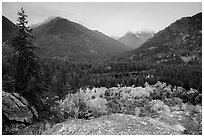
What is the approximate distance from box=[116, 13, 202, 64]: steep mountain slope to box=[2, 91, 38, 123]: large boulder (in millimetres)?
92277

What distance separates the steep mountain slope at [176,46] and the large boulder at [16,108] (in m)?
92.3

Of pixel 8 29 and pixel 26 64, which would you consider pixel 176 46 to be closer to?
pixel 8 29

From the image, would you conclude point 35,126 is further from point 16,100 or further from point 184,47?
point 184,47

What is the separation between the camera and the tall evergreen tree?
469 inches

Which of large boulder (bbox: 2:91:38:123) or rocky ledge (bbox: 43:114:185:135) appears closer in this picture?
rocky ledge (bbox: 43:114:185:135)

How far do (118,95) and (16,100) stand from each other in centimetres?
1157

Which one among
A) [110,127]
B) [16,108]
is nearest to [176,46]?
[110,127]

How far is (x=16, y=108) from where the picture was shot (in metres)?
11.7

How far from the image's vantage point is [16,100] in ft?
39.4

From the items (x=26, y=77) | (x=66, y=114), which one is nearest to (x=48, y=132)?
(x=66, y=114)

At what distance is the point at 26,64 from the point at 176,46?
5155 inches

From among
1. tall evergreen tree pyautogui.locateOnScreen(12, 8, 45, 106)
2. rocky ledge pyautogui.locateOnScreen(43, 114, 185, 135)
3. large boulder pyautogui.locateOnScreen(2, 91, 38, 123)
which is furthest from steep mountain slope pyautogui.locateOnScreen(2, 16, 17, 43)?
rocky ledge pyautogui.locateOnScreen(43, 114, 185, 135)

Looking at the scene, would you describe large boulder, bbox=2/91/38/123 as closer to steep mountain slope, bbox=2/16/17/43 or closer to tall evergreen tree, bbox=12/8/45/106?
tall evergreen tree, bbox=12/8/45/106

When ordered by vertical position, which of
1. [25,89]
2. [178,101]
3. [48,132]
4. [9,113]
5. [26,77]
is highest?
[26,77]
